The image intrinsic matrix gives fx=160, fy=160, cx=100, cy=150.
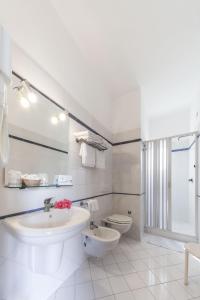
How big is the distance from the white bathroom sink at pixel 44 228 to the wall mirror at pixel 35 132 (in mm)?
292

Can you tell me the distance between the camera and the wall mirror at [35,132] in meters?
1.22

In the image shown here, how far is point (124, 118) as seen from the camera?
316 cm

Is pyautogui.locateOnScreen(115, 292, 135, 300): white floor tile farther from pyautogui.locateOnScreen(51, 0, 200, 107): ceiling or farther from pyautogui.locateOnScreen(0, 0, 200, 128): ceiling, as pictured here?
pyautogui.locateOnScreen(51, 0, 200, 107): ceiling

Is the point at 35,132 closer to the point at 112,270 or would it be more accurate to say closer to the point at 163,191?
the point at 112,270

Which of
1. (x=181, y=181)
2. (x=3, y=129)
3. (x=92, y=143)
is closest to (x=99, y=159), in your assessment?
(x=92, y=143)

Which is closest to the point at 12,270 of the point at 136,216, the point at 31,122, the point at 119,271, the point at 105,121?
the point at 31,122

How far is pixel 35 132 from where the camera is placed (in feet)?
4.73

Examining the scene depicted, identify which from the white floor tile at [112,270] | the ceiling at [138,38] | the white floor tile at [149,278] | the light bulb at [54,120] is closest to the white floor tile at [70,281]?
the white floor tile at [112,270]

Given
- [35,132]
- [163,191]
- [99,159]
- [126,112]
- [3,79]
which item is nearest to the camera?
[3,79]

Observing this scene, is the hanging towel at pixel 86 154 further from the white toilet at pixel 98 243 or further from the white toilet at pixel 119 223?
the white toilet at pixel 119 223

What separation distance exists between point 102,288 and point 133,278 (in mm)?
383

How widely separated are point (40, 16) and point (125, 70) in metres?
1.46

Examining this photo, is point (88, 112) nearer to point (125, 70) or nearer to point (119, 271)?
point (125, 70)

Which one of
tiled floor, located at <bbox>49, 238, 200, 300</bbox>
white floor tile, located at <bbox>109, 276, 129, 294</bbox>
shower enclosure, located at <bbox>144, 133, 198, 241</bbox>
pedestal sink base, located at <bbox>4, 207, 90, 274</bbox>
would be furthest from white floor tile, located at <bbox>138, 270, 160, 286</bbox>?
shower enclosure, located at <bbox>144, 133, 198, 241</bbox>
